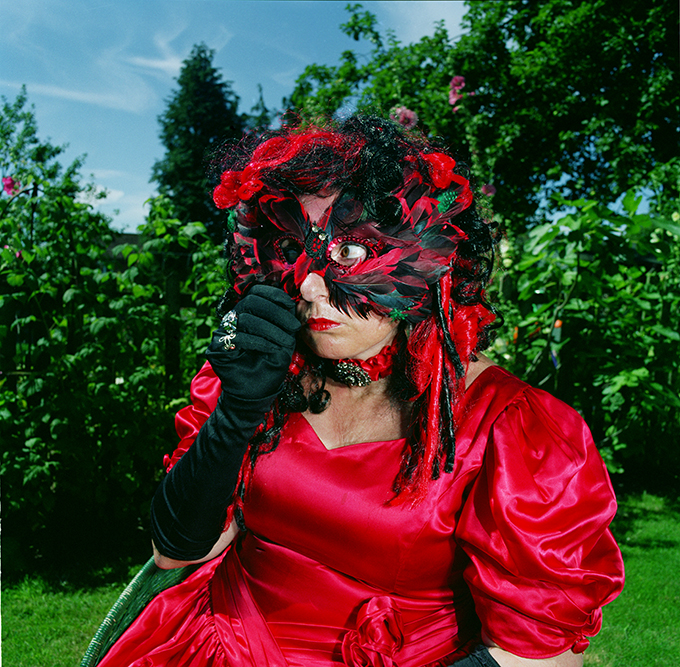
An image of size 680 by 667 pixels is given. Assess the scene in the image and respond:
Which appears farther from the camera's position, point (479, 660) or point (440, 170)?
point (440, 170)

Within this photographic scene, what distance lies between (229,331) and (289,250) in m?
0.25

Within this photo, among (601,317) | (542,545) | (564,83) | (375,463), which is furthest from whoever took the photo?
(564,83)

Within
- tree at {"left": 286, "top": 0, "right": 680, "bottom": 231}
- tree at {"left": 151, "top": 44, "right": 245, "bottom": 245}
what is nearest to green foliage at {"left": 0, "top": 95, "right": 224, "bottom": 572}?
tree at {"left": 286, "top": 0, "right": 680, "bottom": 231}

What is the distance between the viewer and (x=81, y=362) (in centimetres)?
303

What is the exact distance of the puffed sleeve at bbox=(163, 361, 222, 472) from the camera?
4.73 feet

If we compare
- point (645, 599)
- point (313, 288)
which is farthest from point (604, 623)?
point (313, 288)

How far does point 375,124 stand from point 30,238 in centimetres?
252

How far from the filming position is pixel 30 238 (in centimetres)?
310

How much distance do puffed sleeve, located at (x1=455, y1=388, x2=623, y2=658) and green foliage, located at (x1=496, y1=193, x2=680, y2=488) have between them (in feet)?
7.17

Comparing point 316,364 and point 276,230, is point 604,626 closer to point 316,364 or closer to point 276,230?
point 316,364

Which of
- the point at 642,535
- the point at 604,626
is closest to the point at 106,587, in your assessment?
the point at 604,626

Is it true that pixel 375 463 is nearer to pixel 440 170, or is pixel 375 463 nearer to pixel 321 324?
pixel 321 324

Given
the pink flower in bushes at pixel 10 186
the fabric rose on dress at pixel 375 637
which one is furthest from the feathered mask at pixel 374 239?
the pink flower in bushes at pixel 10 186

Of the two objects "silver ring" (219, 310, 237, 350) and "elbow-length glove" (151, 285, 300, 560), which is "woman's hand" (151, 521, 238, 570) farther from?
"silver ring" (219, 310, 237, 350)
